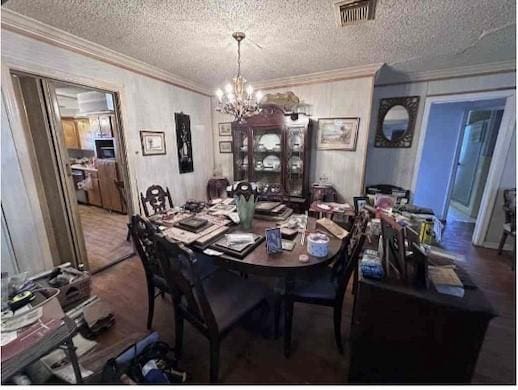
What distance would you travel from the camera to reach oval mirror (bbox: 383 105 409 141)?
3113 millimetres

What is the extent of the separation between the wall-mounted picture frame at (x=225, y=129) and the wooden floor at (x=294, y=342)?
8.58ft

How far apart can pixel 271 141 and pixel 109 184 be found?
3207 mm

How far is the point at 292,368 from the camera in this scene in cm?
133

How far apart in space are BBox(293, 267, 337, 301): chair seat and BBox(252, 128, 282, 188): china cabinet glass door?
200cm

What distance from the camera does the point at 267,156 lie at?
344 cm

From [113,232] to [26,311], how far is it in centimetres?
243

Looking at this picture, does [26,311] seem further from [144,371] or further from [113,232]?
[113,232]

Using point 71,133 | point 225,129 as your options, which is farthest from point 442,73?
point 71,133

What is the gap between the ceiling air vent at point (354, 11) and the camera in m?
1.48

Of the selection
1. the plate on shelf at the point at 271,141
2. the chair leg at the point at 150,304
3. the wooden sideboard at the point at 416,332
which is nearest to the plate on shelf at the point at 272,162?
the plate on shelf at the point at 271,141

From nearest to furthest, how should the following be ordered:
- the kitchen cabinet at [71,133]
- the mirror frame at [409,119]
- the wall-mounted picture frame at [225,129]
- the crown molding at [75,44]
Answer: the crown molding at [75,44] → the mirror frame at [409,119] → the wall-mounted picture frame at [225,129] → the kitchen cabinet at [71,133]

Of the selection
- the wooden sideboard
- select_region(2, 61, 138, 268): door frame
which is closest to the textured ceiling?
select_region(2, 61, 138, 268): door frame

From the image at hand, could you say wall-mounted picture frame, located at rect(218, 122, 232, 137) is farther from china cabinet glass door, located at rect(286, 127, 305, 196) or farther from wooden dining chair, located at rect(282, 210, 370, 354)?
wooden dining chair, located at rect(282, 210, 370, 354)

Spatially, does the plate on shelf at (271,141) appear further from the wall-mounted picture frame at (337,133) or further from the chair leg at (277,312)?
the chair leg at (277,312)
